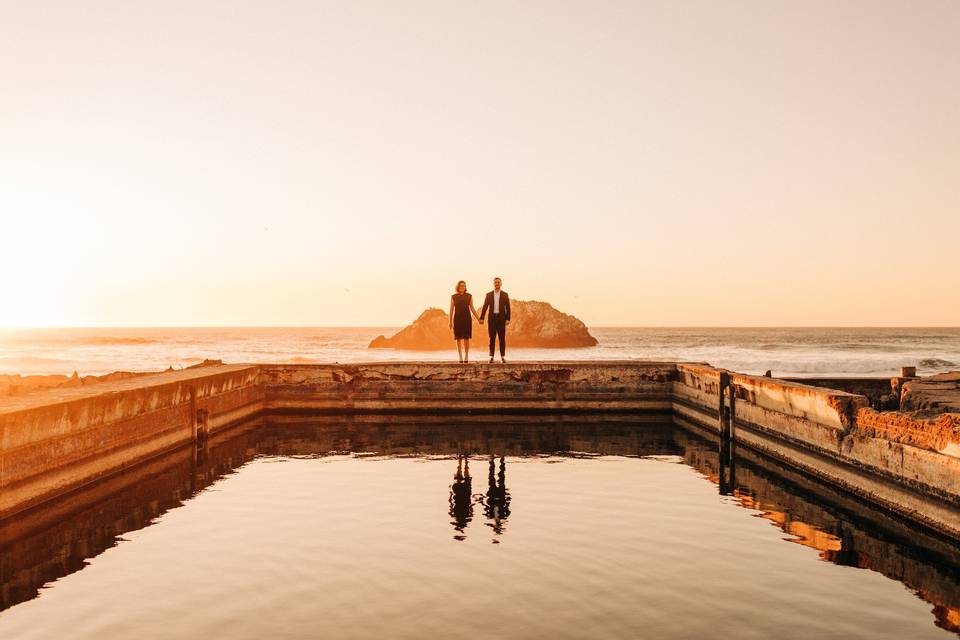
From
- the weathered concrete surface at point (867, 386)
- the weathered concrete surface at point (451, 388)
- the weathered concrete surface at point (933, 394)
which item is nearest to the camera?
the weathered concrete surface at point (933, 394)

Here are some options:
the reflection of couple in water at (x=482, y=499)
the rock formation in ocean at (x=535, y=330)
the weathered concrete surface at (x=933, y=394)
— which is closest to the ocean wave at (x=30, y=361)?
the rock formation in ocean at (x=535, y=330)

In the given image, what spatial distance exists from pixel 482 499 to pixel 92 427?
5.28 m

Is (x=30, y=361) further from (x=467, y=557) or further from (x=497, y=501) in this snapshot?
(x=467, y=557)

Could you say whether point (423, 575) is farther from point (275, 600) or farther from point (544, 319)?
point (544, 319)

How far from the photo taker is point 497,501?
9.33 metres

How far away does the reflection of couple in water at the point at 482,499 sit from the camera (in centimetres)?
823

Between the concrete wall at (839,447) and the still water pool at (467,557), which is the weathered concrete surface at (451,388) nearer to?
the concrete wall at (839,447)

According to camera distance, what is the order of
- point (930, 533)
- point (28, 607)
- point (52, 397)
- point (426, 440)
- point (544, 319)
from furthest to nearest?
point (544, 319)
point (426, 440)
point (52, 397)
point (930, 533)
point (28, 607)

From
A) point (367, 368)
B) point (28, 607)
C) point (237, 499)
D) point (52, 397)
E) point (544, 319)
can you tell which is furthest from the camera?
point (544, 319)

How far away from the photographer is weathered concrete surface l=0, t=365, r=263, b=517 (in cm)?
863

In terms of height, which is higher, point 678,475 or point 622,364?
point 622,364

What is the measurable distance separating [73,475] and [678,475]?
796 cm

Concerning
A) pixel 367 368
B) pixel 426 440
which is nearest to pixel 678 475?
pixel 426 440

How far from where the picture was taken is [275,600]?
586cm
